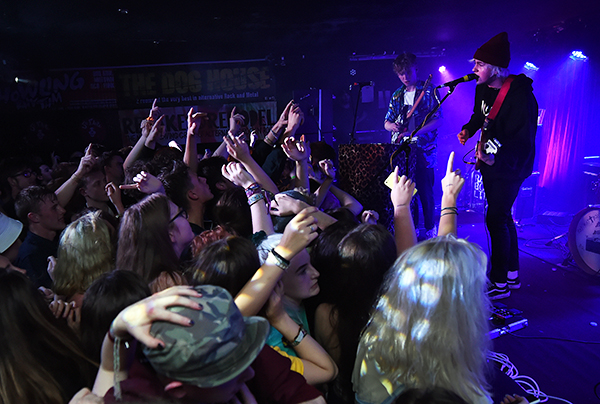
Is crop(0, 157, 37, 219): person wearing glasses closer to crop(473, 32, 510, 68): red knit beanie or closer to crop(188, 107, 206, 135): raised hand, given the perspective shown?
crop(188, 107, 206, 135): raised hand

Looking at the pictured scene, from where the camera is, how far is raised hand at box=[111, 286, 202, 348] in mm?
746

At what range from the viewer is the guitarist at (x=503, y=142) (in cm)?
285

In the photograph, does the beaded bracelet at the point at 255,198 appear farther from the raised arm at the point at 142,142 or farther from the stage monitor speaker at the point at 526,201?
the stage monitor speaker at the point at 526,201

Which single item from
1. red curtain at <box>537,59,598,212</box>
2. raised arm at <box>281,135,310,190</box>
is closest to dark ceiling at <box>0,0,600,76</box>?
red curtain at <box>537,59,598,212</box>

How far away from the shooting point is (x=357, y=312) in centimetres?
151

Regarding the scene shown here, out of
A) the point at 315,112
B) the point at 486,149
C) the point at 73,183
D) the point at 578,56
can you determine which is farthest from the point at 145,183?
the point at 578,56

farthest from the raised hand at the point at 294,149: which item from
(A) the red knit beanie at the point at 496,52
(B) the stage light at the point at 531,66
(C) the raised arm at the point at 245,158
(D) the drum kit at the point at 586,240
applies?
(B) the stage light at the point at 531,66

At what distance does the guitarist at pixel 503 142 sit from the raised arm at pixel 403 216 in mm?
1364

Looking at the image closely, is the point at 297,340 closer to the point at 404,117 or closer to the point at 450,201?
the point at 450,201

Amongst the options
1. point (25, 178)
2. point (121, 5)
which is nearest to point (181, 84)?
point (121, 5)

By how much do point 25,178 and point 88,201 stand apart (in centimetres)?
123

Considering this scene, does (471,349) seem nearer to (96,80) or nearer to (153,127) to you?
(153,127)

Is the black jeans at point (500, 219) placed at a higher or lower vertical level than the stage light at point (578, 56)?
lower

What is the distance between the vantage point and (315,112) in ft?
23.1
